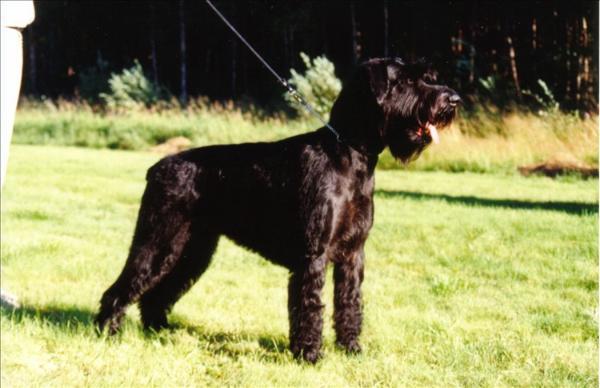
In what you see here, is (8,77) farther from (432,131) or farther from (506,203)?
(506,203)

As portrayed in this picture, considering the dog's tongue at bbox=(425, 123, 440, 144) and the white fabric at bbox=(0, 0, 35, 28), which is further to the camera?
the dog's tongue at bbox=(425, 123, 440, 144)

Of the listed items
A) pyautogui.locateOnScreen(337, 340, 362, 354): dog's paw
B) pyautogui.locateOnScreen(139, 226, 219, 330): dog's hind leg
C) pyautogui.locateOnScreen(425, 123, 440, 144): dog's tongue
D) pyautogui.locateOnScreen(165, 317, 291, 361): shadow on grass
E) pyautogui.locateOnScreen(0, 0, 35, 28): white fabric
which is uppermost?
pyautogui.locateOnScreen(0, 0, 35, 28): white fabric

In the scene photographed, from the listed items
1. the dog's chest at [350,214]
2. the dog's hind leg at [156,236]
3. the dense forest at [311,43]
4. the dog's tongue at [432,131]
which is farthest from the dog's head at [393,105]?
the dense forest at [311,43]

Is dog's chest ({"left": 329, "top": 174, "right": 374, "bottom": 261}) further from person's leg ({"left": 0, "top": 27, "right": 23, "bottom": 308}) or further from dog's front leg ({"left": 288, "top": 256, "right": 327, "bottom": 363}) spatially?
person's leg ({"left": 0, "top": 27, "right": 23, "bottom": 308})

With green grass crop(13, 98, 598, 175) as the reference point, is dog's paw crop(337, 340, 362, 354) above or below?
below

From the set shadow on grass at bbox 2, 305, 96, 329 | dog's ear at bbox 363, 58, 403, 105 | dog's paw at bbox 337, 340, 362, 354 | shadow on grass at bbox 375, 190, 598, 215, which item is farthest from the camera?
shadow on grass at bbox 375, 190, 598, 215

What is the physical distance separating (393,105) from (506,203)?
5.77 m

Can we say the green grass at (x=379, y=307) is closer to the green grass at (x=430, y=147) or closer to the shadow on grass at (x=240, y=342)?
the shadow on grass at (x=240, y=342)

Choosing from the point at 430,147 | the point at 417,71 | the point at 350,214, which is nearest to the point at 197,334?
the point at 350,214

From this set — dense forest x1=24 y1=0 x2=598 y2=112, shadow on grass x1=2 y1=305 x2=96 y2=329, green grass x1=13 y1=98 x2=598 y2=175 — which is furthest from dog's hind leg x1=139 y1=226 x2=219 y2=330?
dense forest x1=24 y1=0 x2=598 y2=112

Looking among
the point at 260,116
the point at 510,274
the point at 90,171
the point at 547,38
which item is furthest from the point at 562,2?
the point at 510,274

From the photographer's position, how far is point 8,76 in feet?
6.30

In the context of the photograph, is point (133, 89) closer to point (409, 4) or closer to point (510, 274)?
point (409, 4)

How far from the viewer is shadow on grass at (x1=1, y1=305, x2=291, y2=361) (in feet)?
13.7
